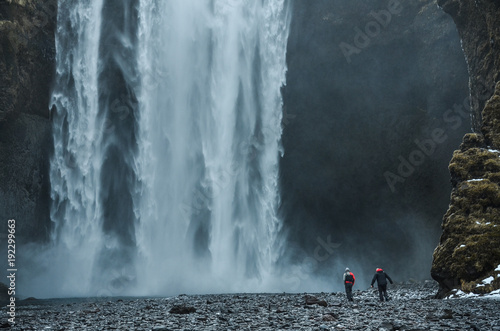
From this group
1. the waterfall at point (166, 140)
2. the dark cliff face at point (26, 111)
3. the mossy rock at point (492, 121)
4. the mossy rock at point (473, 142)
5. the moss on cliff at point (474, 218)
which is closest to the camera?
the moss on cliff at point (474, 218)

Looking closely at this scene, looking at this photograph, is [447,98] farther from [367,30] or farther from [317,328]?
[317,328]

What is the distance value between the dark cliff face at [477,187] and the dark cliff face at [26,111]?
31010 millimetres

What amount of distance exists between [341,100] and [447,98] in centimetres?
858

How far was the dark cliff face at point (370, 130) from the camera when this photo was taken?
36750 mm

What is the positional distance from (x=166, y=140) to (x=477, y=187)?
2631 cm

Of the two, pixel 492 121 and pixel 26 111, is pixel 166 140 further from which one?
pixel 492 121

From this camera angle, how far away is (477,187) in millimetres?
17719

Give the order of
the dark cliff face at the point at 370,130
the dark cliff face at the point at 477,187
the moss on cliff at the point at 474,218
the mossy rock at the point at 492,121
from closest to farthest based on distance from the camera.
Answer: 1. the moss on cliff at the point at 474,218
2. the dark cliff face at the point at 477,187
3. the mossy rock at the point at 492,121
4. the dark cliff face at the point at 370,130

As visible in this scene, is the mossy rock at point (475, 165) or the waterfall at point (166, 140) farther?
the waterfall at point (166, 140)

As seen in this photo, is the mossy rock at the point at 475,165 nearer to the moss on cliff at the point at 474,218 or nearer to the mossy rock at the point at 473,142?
the moss on cliff at the point at 474,218

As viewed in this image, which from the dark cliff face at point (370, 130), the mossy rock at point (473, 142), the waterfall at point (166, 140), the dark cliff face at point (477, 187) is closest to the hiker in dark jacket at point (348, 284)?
the dark cliff face at point (477, 187)

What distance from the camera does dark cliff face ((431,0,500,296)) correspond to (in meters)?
15.4

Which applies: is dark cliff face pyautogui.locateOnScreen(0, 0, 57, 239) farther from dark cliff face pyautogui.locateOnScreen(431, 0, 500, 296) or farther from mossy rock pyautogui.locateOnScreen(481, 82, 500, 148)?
mossy rock pyautogui.locateOnScreen(481, 82, 500, 148)

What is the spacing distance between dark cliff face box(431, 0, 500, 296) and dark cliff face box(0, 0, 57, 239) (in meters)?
31.0
